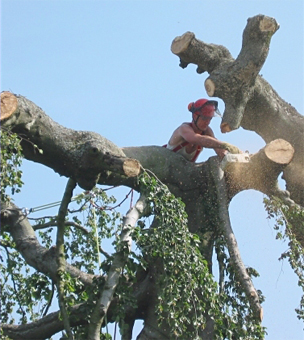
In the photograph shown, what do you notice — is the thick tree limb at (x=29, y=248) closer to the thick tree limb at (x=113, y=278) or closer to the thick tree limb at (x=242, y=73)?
the thick tree limb at (x=113, y=278)

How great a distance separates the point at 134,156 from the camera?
6.75 m

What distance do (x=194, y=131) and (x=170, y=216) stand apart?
1.52 m

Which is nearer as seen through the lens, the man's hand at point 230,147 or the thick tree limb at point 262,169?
the thick tree limb at point 262,169

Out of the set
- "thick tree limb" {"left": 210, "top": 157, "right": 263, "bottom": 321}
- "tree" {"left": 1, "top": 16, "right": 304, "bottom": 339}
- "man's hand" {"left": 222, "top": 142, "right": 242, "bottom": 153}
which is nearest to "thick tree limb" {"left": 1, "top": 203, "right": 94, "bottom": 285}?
"tree" {"left": 1, "top": 16, "right": 304, "bottom": 339}

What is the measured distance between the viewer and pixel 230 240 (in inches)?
256

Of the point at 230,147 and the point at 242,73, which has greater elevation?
the point at 242,73

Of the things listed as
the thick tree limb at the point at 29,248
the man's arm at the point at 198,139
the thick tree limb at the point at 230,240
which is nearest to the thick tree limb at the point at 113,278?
the thick tree limb at the point at 29,248

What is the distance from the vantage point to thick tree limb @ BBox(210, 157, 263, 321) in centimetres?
624

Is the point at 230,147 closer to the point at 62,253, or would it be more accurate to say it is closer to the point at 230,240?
the point at 230,240

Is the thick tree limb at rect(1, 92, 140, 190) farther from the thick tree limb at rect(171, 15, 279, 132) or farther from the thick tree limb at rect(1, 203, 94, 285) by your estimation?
the thick tree limb at rect(171, 15, 279, 132)

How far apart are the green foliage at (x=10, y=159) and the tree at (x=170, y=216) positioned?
0.02 metres

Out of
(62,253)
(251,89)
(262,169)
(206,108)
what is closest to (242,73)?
(251,89)

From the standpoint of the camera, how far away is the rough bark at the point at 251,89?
22.5ft

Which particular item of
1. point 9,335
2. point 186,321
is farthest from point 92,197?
point 186,321
